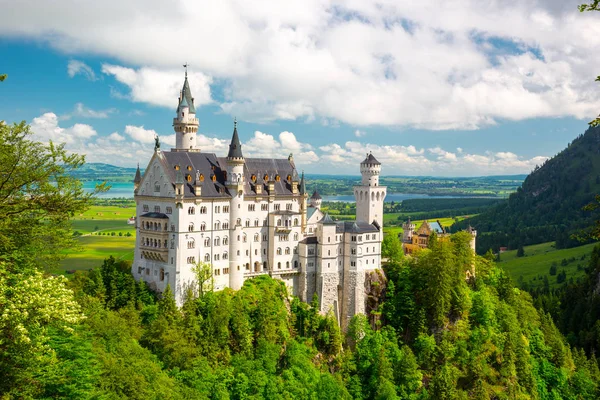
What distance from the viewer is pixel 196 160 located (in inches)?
3686

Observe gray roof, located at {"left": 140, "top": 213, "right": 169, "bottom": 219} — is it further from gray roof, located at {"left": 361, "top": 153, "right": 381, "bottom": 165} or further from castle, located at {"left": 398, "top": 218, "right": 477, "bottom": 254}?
castle, located at {"left": 398, "top": 218, "right": 477, "bottom": 254}

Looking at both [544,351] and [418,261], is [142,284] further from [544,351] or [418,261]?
[544,351]

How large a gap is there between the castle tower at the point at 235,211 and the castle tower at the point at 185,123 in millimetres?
10405

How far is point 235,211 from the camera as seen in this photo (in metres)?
93.9

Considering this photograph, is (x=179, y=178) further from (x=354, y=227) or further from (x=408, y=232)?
(x=408, y=232)

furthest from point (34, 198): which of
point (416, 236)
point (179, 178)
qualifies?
point (416, 236)

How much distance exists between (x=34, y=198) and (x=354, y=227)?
70.0 metres

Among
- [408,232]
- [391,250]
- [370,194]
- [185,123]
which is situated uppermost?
[185,123]

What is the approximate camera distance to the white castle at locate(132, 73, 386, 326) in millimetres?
88188

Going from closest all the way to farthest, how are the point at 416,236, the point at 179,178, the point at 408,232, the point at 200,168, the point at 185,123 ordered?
the point at 179,178 → the point at 200,168 → the point at 185,123 → the point at 416,236 → the point at 408,232

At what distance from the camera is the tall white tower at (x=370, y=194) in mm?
111125

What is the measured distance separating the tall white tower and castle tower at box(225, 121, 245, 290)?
27351 mm

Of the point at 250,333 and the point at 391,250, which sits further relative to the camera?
the point at 391,250

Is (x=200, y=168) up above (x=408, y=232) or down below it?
above
